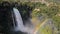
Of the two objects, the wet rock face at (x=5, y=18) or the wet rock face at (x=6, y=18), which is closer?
the wet rock face at (x=6, y=18)

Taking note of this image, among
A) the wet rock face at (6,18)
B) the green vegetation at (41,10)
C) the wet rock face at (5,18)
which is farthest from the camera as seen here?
the wet rock face at (5,18)

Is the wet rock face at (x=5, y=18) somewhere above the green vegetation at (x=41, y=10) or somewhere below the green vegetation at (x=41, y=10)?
below

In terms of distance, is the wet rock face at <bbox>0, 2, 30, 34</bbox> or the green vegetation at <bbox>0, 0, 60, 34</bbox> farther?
the wet rock face at <bbox>0, 2, 30, 34</bbox>

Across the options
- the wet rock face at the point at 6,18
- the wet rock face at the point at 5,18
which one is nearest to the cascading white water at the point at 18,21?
the wet rock face at the point at 6,18

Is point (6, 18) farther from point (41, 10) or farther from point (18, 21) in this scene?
point (41, 10)

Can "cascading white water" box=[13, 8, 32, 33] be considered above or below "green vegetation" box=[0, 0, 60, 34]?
below

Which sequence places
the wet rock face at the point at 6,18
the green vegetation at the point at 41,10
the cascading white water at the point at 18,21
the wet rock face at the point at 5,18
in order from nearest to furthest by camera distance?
the green vegetation at the point at 41,10 → the wet rock face at the point at 6,18 → the wet rock face at the point at 5,18 → the cascading white water at the point at 18,21

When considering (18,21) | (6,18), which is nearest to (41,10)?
(18,21)

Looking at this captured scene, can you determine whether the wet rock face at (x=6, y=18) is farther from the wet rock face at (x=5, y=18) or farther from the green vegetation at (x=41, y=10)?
the green vegetation at (x=41, y=10)

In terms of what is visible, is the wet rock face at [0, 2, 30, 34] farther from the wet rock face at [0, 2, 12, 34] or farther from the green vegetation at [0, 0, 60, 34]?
the green vegetation at [0, 0, 60, 34]

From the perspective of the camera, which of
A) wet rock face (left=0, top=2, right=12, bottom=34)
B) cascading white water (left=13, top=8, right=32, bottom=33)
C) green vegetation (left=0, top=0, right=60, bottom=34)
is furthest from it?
cascading white water (left=13, top=8, right=32, bottom=33)

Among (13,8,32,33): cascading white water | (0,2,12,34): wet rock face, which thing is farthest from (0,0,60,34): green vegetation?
(0,2,12,34): wet rock face
